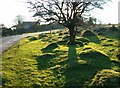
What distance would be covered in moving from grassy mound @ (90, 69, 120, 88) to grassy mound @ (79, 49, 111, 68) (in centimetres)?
393

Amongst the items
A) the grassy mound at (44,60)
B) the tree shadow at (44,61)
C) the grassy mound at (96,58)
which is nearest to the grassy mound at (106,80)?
the grassy mound at (96,58)

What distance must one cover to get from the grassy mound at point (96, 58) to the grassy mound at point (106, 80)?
393 centimetres

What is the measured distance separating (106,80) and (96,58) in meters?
8.87

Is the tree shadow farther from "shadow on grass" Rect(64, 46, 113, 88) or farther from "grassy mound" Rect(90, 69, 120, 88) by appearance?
"grassy mound" Rect(90, 69, 120, 88)

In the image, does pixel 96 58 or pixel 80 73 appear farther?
pixel 96 58

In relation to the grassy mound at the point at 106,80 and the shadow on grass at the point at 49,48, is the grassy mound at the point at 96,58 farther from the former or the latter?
the shadow on grass at the point at 49,48

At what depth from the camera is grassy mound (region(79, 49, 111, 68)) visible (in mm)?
25553

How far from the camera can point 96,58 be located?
28.1 m

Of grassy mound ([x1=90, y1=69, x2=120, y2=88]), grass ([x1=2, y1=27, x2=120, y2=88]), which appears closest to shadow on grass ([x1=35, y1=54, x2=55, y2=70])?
grass ([x1=2, y1=27, x2=120, y2=88])

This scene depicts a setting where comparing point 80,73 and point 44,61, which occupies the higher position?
point 44,61

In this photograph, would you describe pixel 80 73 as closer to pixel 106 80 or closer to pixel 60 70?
pixel 60 70

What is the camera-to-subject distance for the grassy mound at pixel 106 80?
18.8m

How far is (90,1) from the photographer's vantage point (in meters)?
44.2

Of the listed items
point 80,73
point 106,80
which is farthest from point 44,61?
point 106,80
